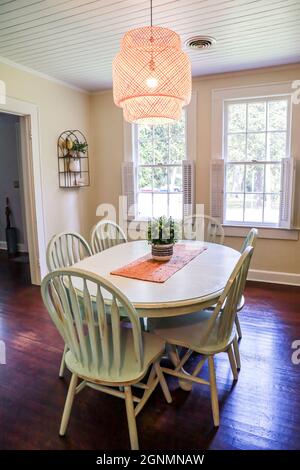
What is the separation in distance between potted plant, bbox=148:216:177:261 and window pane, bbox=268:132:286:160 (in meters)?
2.14

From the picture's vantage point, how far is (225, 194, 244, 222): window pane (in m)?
4.08

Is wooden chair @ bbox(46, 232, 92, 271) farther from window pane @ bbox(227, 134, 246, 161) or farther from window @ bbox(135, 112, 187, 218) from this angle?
window pane @ bbox(227, 134, 246, 161)

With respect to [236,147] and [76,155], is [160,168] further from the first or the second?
[76,155]

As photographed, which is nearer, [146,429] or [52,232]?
[146,429]

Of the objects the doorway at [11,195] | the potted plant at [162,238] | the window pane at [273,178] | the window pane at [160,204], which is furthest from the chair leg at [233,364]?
the doorway at [11,195]

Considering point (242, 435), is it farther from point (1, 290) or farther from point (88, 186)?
point (88, 186)

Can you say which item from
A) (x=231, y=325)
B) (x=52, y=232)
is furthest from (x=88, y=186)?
(x=231, y=325)

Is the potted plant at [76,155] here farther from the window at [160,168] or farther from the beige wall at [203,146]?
the window at [160,168]

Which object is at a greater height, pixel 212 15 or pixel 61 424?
pixel 212 15

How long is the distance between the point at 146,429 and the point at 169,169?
3.17 metres

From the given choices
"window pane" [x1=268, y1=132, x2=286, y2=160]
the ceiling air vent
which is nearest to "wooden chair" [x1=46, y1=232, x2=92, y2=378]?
the ceiling air vent

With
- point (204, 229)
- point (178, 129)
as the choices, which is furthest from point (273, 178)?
point (178, 129)
